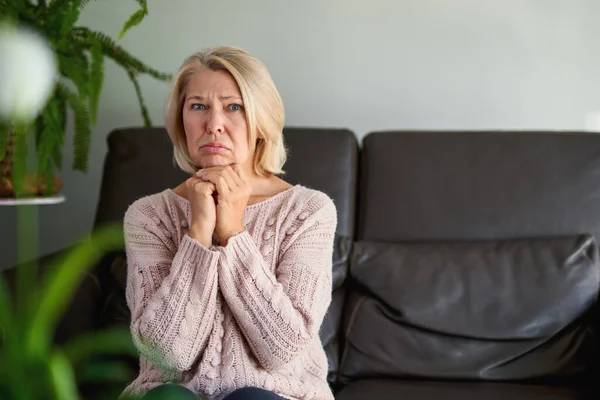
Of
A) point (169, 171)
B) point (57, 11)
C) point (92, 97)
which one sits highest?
point (57, 11)

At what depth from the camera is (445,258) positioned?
1.94 metres

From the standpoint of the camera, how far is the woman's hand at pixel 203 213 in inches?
57.7

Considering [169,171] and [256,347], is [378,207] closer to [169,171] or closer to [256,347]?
Result: [169,171]

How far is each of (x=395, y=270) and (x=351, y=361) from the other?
25cm

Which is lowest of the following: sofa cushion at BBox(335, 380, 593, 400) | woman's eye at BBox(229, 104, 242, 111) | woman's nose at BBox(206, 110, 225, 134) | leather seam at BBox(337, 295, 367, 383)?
sofa cushion at BBox(335, 380, 593, 400)

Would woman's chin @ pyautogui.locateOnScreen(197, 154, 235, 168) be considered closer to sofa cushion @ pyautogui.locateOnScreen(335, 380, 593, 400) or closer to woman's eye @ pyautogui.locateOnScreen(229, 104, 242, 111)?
woman's eye @ pyautogui.locateOnScreen(229, 104, 242, 111)

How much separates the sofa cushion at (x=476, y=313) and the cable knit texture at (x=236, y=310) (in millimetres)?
386

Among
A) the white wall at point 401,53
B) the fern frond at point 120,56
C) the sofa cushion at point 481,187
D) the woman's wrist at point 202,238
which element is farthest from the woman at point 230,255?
the white wall at point 401,53

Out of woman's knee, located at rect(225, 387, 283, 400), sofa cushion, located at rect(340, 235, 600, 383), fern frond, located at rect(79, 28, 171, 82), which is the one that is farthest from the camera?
fern frond, located at rect(79, 28, 171, 82)

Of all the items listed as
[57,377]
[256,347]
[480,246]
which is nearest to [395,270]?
[480,246]

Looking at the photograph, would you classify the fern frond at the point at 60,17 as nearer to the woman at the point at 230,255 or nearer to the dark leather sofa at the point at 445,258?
the dark leather sofa at the point at 445,258

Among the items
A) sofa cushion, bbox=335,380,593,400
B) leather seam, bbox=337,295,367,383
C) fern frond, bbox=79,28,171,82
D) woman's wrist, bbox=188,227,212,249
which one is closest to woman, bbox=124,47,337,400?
woman's wrist, bbox=188,227,212,249

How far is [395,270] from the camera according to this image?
193 centimetres

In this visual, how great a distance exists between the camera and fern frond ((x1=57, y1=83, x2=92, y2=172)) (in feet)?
→ 7.10
